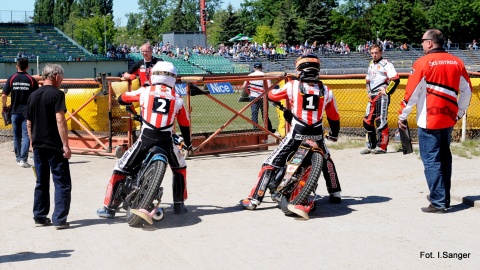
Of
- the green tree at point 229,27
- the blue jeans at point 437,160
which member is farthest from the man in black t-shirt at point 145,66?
the green tree at point 229,27

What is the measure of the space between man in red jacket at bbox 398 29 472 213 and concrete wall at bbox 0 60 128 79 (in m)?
39.3

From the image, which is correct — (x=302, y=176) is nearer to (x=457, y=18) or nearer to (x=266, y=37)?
(x=266, y=37)

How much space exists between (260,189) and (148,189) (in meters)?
1.56

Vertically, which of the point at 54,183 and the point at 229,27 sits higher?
the point at 229,27

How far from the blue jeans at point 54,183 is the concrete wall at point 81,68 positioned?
38298 mm

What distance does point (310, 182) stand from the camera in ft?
27.7

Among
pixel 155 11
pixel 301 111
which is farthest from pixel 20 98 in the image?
pixel 155 11

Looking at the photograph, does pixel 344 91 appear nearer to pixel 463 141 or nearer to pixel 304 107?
pixel 463 141

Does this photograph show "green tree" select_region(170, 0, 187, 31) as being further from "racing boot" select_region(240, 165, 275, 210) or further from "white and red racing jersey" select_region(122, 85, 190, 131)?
"white and red racing jersey" select_region(122, 85, 190, 131)

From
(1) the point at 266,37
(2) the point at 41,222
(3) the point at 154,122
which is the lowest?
(2) the point at 41,222

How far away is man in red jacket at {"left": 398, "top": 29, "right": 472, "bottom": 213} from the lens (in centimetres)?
838

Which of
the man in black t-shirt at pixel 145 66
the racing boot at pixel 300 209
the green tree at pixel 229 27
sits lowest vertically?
the racing boot at pixel 300 209

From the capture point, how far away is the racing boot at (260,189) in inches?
352

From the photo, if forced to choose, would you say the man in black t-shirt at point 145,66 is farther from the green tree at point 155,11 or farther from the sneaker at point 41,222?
the green tree at point 155,11
